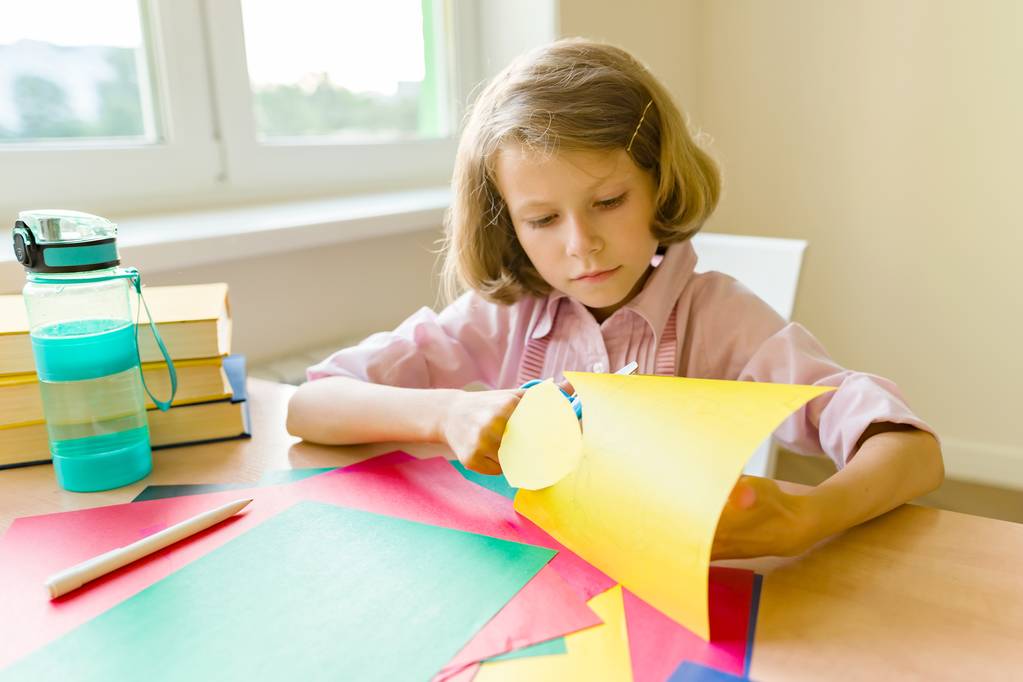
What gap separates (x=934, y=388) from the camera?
196 cm

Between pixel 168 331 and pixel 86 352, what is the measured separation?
10cm

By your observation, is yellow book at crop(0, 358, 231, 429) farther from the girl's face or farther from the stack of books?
the girl's face

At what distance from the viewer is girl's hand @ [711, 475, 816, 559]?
0.52m

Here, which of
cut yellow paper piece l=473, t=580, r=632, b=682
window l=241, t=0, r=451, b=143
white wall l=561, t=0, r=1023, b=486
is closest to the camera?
cut yellow paper piece l=473, t=580, r=632, b=682

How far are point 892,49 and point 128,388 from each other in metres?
1.80

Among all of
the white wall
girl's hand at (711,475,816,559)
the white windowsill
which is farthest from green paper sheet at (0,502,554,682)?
the white wall

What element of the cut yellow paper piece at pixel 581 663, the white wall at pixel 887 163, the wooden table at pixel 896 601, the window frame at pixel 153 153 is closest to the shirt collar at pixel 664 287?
the wooden table at pixel 896 601

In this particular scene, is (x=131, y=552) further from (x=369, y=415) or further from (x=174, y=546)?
(x=369, y=415)

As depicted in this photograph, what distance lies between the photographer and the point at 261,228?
1146 millimetres

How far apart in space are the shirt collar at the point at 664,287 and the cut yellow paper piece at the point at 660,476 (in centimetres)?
30

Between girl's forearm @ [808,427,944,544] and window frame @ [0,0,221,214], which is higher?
window frame @ [0,0,221,214]

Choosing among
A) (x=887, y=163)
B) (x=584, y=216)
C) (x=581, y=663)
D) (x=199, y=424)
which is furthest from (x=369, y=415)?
(x=887, y=163)

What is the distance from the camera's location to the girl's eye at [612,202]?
81 cm

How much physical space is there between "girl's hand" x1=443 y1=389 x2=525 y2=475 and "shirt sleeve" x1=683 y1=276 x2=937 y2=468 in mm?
234
